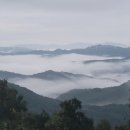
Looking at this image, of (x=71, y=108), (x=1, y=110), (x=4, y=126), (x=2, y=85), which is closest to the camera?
(x=4, y=126)

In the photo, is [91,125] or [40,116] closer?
[91,125]

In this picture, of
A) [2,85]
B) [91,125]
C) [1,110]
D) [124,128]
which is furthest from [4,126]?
[2,85]

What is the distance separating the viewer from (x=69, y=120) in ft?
228

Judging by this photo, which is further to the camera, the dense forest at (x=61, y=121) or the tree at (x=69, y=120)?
the dense forest at (x=61, y=121)

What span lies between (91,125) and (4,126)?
46.6 feet

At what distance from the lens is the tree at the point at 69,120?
6894cm

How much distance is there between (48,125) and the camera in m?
69.6

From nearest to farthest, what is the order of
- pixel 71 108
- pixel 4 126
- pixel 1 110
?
pixel 4 126 < pixel 71 108 < pixel 1 110

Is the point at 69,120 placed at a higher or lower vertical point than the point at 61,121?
higher

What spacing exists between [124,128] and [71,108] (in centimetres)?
957

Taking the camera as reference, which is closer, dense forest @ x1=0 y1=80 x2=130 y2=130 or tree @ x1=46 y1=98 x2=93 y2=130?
tree @ x1=46 y1=98 x2=93 y2=130

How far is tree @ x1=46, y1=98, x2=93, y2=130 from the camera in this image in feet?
226

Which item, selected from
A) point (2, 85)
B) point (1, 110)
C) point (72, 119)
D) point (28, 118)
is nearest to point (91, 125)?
point (72, 119)

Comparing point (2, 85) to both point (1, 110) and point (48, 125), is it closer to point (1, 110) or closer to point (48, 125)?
point (1, 110)
